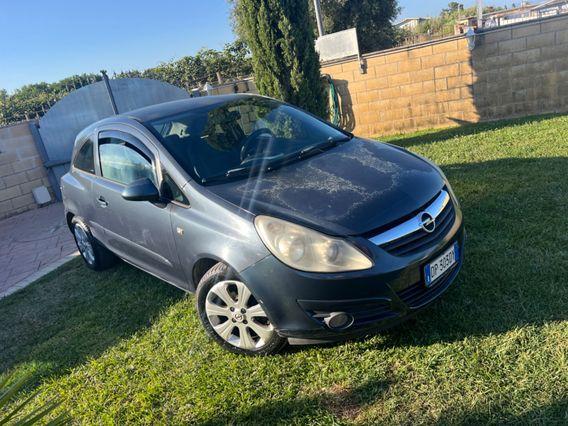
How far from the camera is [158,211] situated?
10.6ft

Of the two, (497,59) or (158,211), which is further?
(497,59)

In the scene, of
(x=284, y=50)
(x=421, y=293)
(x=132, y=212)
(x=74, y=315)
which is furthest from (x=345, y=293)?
(x=284, y=50)

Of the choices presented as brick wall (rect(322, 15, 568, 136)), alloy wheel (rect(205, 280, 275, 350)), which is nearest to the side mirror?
alloy wheel (rect(205, 280, 275, 350))

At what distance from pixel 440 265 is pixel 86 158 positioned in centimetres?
358

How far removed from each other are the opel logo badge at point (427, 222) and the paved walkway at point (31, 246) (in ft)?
15.2

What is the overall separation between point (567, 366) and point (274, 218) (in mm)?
1712

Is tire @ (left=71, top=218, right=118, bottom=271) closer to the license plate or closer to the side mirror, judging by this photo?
the side mirror

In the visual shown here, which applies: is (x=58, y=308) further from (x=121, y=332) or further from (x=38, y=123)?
(x=38, y=123)

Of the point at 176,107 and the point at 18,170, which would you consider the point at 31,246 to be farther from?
the point at 176,107

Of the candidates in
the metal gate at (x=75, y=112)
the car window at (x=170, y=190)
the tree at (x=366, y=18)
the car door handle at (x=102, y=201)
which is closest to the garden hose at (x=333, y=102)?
the metal gate at (x=75, y=112)

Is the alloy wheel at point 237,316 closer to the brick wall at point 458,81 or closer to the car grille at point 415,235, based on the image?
the car grille at point 415,235

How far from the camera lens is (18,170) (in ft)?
29.0

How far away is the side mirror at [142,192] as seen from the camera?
3074 mm

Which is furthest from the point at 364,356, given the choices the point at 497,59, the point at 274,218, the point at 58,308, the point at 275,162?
the point at 497,59
